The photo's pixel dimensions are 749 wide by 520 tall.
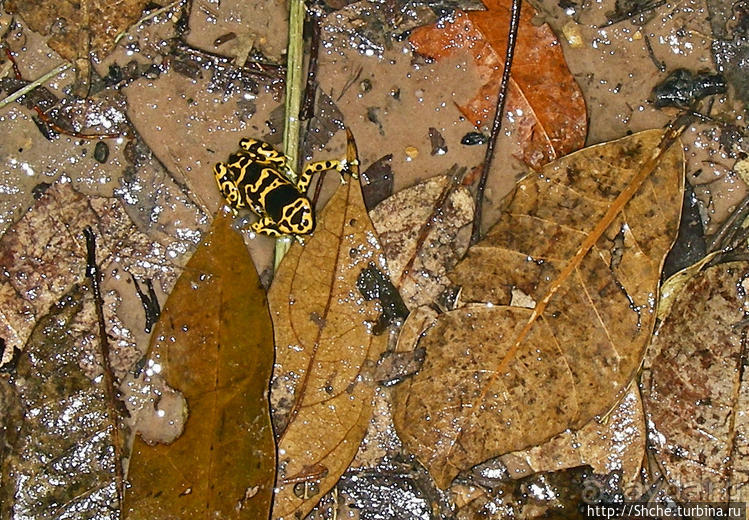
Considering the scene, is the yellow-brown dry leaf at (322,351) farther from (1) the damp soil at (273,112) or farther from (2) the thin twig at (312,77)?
(2) the thin twig at (312,77)

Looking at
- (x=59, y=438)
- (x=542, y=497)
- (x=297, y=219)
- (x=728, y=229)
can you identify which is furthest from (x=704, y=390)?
(x=59, y=438)

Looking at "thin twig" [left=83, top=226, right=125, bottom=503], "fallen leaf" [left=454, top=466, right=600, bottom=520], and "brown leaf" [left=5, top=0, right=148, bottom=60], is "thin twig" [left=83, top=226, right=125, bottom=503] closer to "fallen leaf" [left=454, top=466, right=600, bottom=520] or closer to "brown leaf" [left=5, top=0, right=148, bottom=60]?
"brown leaf" [left=5, top=0, right=148, bottom=60]

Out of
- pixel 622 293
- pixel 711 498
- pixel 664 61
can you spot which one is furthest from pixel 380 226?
pixel 711 498

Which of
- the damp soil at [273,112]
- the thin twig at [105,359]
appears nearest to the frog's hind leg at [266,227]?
the damp soil at [273,112]

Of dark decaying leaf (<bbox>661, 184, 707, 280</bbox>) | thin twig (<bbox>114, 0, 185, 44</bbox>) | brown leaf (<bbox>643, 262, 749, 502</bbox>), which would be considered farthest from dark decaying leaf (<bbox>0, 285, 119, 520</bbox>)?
dark decaying leaf (<bbox>661, 184, 707, 280</bbox>)

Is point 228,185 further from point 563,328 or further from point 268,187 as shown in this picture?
point 563,328

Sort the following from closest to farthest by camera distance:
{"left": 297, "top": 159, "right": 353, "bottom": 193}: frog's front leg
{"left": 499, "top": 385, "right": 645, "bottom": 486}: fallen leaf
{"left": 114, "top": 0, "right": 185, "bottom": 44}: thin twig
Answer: {"left": 499, "top": 385, "right": 645, "bottom": 486}: fallen leaf < {"left": 297, "top": 159, "right": 353, "bottom": 193}: frog's front leg < {"left": 114, "top": 0, "right": 185, "bottom": 44}: thin twig

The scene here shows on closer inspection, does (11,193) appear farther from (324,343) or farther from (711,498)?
(711,498)
